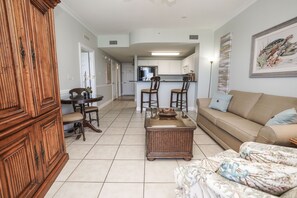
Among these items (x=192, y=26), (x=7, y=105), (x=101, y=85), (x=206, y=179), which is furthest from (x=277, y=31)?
(x=101, y=85)

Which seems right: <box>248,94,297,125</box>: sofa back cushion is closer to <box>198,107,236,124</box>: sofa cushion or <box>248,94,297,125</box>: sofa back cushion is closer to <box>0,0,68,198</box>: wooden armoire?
<box>198,107,236,124</box>: sofa cushion

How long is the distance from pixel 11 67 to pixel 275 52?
10.6ft

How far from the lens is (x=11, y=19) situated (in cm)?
115

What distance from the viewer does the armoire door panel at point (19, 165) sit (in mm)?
1067

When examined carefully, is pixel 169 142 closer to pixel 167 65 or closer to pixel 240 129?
pixel 240 129

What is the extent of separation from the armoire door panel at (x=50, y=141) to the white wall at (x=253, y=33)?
3086 mm

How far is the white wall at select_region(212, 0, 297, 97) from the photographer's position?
2.17 meters

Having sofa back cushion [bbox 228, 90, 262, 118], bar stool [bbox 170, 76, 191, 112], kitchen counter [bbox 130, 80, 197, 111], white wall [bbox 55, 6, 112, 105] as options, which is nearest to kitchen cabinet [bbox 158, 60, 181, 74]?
kitchen counter [bbox 130, 80, 197, 111]

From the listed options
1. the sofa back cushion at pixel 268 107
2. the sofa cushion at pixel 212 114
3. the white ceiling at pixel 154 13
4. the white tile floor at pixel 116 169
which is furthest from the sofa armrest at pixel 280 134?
the white ceiling at pixel 154 13

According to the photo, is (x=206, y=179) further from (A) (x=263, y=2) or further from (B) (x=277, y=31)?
(A) (x=263, y=2)

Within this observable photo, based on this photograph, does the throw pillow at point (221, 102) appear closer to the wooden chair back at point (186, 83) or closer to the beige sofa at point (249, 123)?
the beige sofa at point (249, 123)

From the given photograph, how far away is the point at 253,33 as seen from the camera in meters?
2.79

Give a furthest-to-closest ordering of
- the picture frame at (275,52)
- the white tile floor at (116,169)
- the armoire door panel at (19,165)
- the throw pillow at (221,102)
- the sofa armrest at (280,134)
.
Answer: the throw pillow at (221,102)
the picture frame at (275,52)
the white tile floor at (116,169)
the sofa armrest at (280,134)
the armoire door panel at (19,165)

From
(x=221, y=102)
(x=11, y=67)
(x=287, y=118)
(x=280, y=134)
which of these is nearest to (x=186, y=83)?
(x=221, y=102)
